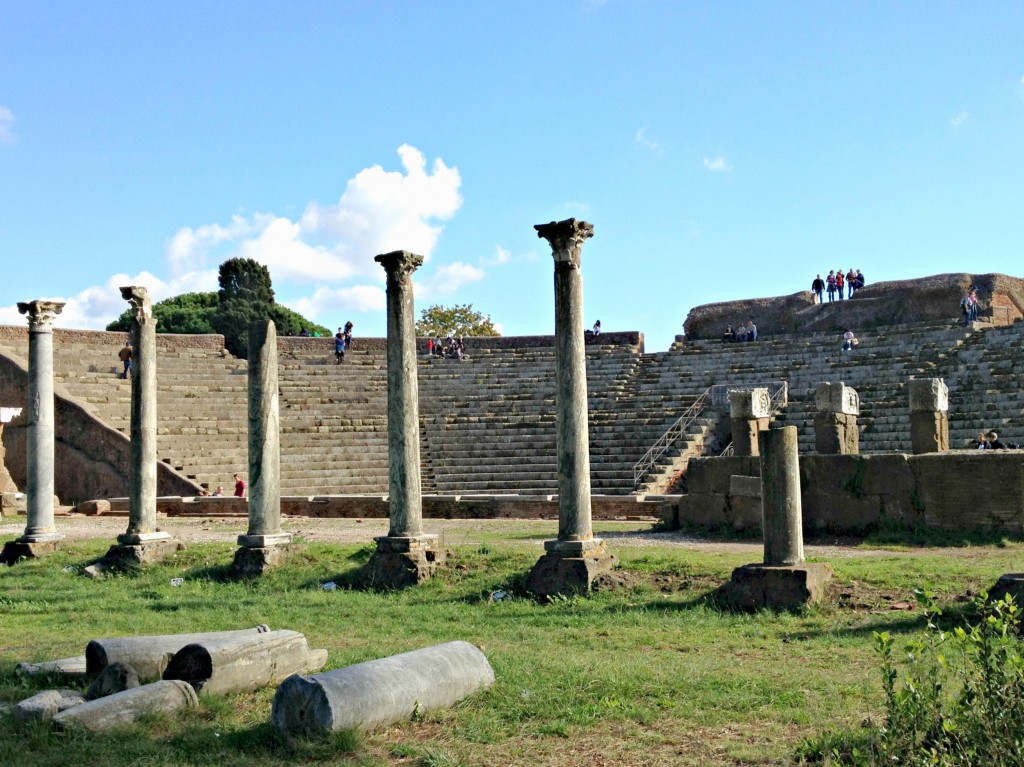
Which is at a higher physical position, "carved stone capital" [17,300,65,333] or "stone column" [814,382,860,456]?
"carved stone capital" [17,300,65,333]

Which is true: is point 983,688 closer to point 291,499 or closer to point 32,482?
point 32,482

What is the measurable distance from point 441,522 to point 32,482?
7196 millimetres

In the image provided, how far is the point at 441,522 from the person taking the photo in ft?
65.2

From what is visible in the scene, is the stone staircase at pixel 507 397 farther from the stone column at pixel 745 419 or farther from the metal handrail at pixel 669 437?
the stone column at pixel 745 419

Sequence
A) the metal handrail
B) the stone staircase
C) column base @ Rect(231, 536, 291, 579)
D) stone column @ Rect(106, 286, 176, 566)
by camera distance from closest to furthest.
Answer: column base @ Rect(231, 536, 291, 579) < stone column @ Rect(106, 286, 176, 566) < the metal handrail < the stone staircase

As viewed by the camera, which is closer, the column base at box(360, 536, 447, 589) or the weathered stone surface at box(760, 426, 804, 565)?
the weathered stone surface at box(760, 426, 804, 565)

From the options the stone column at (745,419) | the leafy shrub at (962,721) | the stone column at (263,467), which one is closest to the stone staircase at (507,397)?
the stone column at (745,419)

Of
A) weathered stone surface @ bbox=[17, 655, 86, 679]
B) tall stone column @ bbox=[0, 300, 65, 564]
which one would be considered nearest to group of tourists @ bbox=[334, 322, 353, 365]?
tall stone column @ bbox=[0, 300, 65, 564]

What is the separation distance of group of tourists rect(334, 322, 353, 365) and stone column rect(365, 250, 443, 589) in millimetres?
20308

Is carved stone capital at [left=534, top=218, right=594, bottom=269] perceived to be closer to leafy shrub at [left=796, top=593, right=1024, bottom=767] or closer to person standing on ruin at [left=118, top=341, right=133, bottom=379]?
leafy shrub at [left=796, top=593, right=1024, bottom=767]

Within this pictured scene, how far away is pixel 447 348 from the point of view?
1345 inches

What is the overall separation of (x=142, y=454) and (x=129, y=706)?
29.5 ft

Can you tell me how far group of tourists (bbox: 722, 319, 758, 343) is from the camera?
34469 millimetres

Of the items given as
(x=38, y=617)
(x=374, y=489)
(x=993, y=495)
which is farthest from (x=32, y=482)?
(x=993, y=495)
